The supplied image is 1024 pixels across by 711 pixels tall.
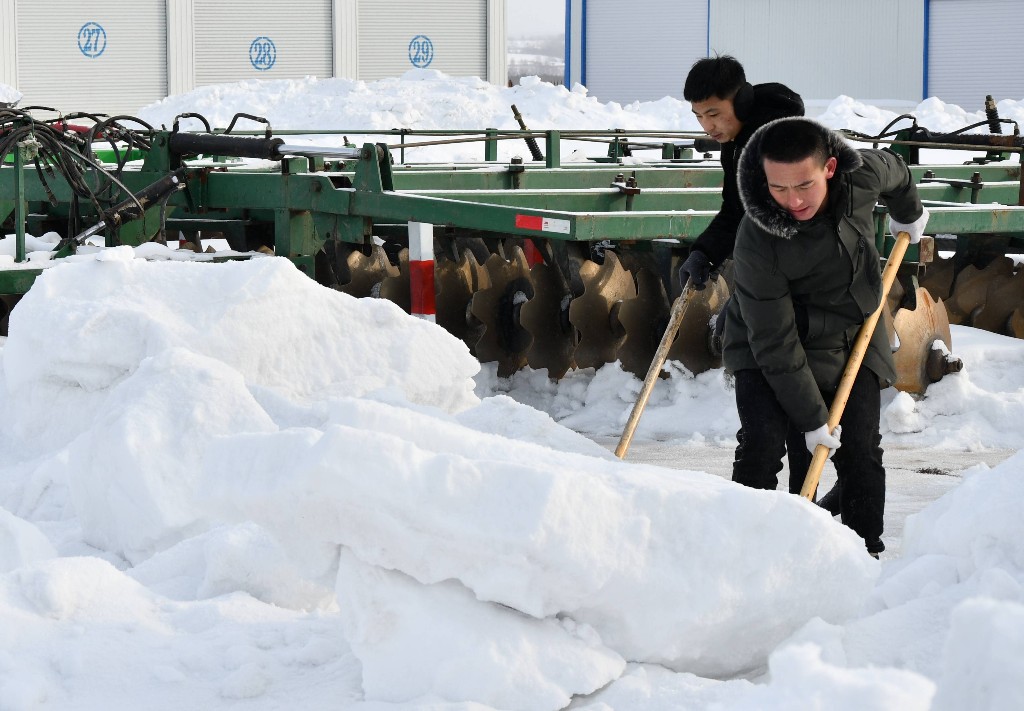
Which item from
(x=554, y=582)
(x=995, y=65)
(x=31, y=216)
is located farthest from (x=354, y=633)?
(x=995, y=65)

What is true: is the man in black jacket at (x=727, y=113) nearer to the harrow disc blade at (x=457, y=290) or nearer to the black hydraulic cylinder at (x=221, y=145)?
the harrow disc blade at (x=457, y=290)

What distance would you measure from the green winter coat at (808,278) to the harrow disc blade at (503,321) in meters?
3.04

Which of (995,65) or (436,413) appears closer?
(436,413)

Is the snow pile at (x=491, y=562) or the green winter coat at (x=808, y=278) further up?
the green winter coat at (x=808, y=278)

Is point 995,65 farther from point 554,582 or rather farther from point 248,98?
point 554,582

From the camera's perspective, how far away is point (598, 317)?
21.2ft

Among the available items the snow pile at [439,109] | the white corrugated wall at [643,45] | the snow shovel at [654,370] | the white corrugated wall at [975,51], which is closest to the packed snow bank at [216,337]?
the snow shovel at [654,370]

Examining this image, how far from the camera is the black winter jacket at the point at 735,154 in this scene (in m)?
4.15

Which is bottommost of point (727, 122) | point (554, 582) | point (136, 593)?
point (136, 593)

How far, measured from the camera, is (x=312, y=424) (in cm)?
409

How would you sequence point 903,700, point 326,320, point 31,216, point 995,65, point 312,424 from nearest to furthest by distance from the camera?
1. point 903,700
2. point 312,424
3. point 326,320
4. point 31,216
5. point 995,65

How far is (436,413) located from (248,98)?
22.5 m

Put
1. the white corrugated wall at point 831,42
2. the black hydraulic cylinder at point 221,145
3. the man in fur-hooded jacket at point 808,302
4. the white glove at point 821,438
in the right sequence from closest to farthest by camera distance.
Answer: the man in fur-hooded jacket at point 808,302
the white glove at point 821,438
the black hydraulic cylinder at point 221,145
the white corrugated wall at point 831,42

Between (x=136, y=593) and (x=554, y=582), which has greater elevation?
(x=554, y=582)
